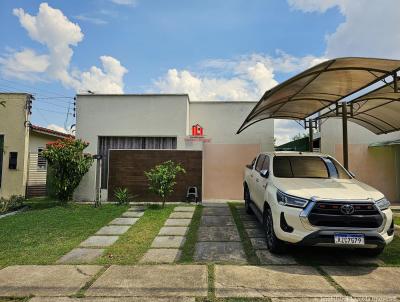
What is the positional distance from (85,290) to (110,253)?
1553 millimetres

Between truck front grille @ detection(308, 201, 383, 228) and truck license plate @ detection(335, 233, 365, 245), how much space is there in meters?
0.15

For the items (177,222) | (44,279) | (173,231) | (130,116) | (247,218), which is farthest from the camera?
(130,116)

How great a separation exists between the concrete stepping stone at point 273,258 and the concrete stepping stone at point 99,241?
2914 mm

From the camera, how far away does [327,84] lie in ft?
24.2

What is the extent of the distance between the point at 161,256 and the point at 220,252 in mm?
1033

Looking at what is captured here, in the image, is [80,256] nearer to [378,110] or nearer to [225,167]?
[225,167]

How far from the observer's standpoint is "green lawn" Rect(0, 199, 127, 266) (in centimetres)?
535

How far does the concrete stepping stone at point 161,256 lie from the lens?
5066 mm

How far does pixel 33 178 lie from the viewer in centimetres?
1287

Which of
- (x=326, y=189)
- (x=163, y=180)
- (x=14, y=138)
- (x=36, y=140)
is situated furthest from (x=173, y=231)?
(x=36, y=140)

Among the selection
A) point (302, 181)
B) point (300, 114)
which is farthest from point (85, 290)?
point (300, 114)

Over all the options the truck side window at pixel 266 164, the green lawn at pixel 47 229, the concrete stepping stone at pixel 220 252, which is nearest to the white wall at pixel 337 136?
the truck side window at pixel 266 164

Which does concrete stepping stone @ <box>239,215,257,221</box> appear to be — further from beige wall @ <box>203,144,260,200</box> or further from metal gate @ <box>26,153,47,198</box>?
metal gate @ <box>26,153,47,198</box>

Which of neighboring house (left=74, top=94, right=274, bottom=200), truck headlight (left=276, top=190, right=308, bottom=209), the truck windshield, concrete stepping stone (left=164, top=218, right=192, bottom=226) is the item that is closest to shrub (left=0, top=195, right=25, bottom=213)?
neighboring house (left=74, top=94, right=274, bottom=200)
